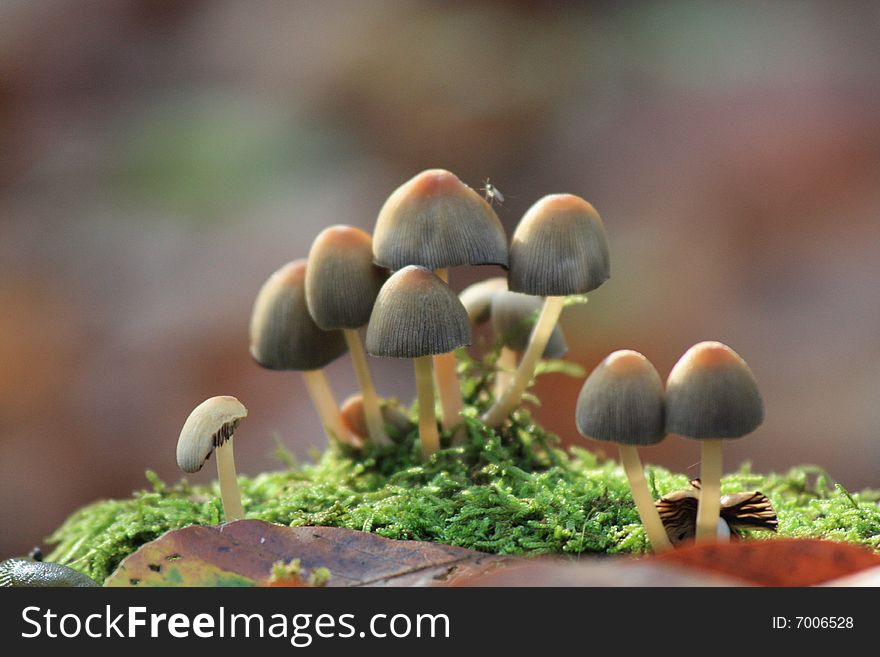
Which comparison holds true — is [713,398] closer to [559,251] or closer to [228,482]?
[559,251]

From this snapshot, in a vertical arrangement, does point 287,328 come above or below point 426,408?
above

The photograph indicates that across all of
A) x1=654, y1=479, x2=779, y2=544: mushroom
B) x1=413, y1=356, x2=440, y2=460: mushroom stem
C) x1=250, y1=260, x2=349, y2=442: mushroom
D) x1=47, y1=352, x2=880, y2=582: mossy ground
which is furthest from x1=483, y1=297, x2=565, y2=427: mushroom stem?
x1=654, y1=479, x2=779, y2=544: mushroom

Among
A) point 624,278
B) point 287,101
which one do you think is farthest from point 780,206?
point 287,101

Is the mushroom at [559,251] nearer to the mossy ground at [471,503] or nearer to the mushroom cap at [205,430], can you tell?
the mossy ground at [471,503]

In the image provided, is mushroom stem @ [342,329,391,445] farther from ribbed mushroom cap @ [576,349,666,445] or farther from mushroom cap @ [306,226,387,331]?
ribbed mushroom cap @ [576,349,666,445]

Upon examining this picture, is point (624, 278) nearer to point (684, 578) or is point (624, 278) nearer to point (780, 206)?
point (780, 206)

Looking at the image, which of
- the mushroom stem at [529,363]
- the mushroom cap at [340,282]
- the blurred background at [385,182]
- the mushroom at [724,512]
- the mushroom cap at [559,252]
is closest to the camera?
the mushroom at [724,512]

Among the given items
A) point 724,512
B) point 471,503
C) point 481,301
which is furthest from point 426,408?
point 724,512

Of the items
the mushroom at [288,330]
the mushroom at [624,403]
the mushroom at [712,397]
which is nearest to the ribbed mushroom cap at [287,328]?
the mushroom at [288,330]
